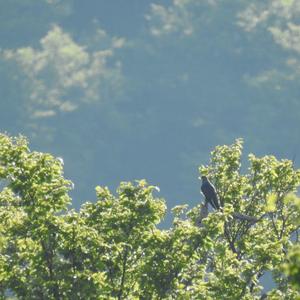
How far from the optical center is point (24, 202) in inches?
1314

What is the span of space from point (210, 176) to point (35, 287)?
17.6m

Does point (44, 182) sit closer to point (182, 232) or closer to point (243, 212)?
point (182, 232)

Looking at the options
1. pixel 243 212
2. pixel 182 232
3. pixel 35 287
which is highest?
pixel 243 212

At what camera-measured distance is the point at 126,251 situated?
33.6 m

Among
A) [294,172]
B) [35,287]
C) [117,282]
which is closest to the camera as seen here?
[35,287]

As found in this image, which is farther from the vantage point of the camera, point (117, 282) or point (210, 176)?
point (210, 176)

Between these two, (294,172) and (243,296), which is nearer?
(243,296)

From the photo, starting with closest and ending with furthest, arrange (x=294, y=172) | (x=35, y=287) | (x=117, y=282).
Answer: (x=35, y=287) < (x=117, y=282) < (x=294, y=172)

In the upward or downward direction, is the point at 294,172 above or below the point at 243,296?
above

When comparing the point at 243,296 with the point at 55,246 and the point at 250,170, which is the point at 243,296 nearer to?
the point at 55,246

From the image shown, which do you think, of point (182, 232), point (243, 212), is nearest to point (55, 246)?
point (182, 232)

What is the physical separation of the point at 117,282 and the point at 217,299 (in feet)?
12.2

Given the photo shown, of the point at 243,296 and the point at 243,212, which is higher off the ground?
the point at 243,212

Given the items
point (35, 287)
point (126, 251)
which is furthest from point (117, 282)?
point (35, 287)
